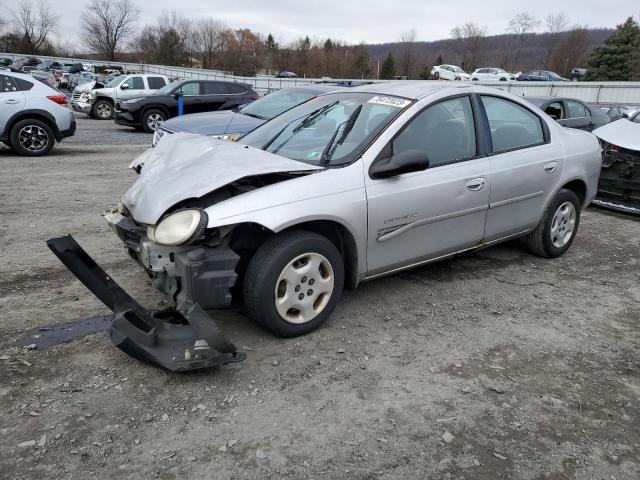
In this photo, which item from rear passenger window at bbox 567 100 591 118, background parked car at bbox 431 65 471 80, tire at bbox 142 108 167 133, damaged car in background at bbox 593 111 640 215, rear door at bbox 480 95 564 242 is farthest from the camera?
background parked car at bbox 431 65 471 80

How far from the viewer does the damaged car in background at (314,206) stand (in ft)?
9.96

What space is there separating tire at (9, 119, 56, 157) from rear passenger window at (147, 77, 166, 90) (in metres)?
8.20

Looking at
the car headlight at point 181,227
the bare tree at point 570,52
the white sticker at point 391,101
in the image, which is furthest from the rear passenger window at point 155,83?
the bare tree at point 570,52

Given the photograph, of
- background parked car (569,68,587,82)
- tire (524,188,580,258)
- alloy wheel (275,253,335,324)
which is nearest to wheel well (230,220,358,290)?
alloy wheel (275,253,335,324)

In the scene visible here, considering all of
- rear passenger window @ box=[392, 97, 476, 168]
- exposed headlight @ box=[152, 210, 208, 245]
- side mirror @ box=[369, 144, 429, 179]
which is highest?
rear passenger window @ box=[392, 97, 476, 168]

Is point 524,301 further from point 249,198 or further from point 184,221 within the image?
point 184,221

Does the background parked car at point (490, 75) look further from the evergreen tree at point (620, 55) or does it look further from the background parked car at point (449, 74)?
the evergreen tree at point (620, 55)

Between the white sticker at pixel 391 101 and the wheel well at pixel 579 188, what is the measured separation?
7.16 feet

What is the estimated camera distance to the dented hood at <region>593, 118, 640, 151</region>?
690 cm

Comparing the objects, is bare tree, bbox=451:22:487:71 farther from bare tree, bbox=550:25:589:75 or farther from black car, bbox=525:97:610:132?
black car, bbox=525:97:610:132

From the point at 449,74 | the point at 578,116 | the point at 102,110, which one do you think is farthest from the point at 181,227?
the point at 449,74

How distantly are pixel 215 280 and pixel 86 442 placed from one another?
1.01 meters

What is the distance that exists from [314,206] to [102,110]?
18.5m

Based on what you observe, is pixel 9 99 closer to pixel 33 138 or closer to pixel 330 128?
pixel 33 138
